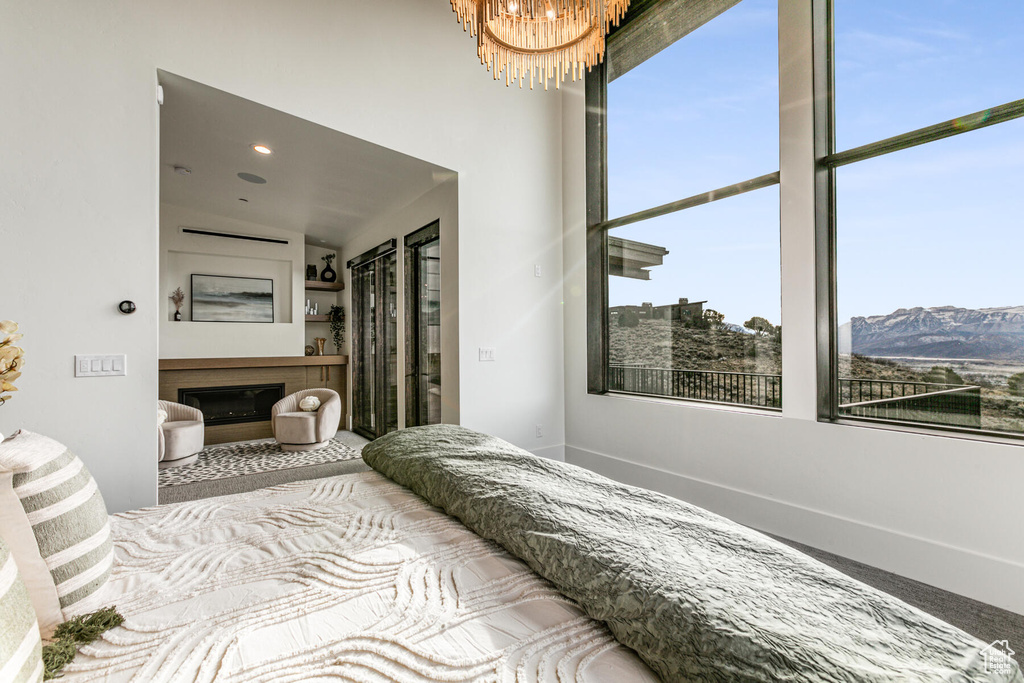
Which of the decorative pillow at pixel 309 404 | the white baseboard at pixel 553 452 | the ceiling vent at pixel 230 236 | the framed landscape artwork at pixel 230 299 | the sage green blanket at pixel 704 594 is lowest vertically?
the white baseboard at pixel 553 452

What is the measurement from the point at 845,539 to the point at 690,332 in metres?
1.49

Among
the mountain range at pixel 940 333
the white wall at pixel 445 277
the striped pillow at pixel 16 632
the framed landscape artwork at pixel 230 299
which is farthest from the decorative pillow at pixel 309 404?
the mountain range at pixel 940 333

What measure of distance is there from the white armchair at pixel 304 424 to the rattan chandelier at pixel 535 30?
139 inches

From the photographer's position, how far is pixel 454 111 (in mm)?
3461

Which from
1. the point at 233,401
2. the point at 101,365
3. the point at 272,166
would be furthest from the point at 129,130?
the point at 233,401

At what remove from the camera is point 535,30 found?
2098 mm

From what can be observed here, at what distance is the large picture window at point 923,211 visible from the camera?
2.05 meters

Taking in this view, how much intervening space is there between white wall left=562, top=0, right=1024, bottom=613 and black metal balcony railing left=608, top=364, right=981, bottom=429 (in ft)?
0.43

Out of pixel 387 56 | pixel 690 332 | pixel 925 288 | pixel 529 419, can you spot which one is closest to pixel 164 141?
pixel 387 56

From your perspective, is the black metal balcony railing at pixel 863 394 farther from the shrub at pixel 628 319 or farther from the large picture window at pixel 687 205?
the shrub at pixel 628 319

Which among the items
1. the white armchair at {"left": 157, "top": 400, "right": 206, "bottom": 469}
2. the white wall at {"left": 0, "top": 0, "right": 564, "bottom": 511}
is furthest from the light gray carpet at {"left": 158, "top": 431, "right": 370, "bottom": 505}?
the white wall at {"left": 0, "top": 0, "right": 564, "bottom": 511}

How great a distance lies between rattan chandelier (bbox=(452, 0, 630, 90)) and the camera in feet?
6.40

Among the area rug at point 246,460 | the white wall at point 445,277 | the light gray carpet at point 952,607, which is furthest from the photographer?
the area rug at point 246,460

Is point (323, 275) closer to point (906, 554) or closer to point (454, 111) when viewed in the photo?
point (454, 111)
